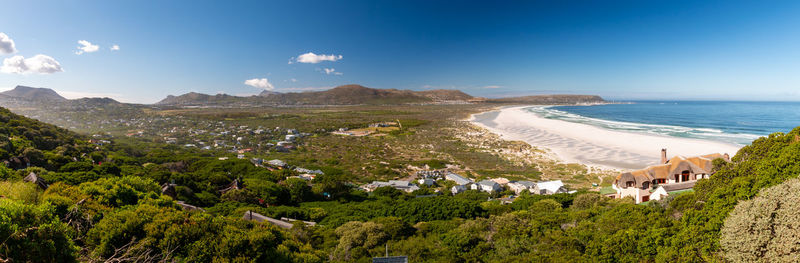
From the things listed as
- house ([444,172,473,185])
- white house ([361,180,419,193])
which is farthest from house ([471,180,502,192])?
white house ([361,180,419,193])

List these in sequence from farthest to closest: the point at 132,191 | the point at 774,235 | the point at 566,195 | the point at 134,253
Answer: the point at 566,195
the point at 132,191
the point at 134,253
the point at 774,235

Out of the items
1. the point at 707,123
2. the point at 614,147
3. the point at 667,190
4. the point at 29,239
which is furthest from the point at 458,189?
the point at 707,123

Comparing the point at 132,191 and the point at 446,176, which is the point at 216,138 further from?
the point at 132,191

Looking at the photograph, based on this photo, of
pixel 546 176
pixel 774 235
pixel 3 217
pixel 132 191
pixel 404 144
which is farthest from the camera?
pixel 404 144

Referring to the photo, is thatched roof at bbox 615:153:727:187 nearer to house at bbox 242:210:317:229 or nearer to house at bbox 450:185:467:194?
house at bbox 450:185:467:194

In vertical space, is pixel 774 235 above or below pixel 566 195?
above

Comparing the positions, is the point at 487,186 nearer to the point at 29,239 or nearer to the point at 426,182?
the point at 426,182

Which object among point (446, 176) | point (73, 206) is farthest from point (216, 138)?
point (73, 206)
